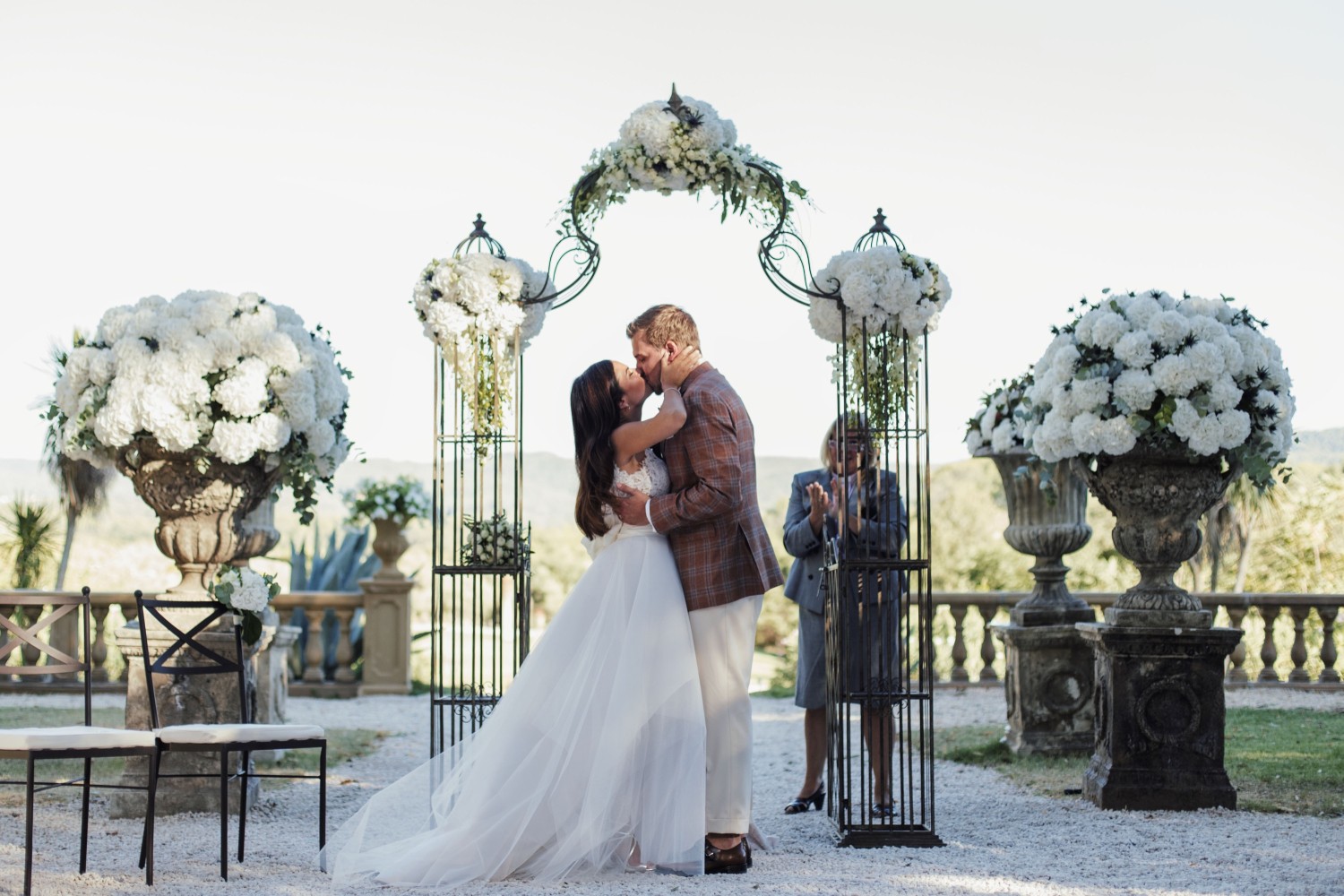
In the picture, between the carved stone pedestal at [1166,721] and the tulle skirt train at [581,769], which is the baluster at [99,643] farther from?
the carved stone pedestal at [1166,721]

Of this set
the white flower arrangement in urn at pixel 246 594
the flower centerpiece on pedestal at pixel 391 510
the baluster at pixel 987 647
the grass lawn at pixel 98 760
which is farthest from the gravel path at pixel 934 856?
the flower centerpiece on pedestal at pixel 391 510

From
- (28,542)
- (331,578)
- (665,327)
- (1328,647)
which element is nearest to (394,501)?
(331,578)

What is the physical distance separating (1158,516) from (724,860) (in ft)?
10.1

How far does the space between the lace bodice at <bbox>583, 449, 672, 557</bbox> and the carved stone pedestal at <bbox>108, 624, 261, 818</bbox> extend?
8.11 feet

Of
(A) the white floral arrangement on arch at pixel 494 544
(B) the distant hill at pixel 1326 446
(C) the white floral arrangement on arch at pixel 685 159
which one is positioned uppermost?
(B) the distant hill at pixel 1326 446

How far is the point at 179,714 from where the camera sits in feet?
23.0

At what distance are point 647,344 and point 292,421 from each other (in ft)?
7.53

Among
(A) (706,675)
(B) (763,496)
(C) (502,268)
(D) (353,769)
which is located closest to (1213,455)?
(A) (706,675)

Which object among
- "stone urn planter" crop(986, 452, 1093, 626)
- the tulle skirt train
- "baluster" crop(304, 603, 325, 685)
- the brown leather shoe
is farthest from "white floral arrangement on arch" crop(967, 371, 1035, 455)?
"baluster" crop(304, 603, 325, 685)

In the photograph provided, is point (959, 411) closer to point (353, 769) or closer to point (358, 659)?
point (353, 769)

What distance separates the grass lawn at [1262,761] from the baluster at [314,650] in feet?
20.3

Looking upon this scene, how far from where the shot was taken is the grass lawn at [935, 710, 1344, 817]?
23.3ft

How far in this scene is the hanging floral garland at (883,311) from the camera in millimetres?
6246

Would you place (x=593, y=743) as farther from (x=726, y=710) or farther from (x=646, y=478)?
(x=646, y=478)
